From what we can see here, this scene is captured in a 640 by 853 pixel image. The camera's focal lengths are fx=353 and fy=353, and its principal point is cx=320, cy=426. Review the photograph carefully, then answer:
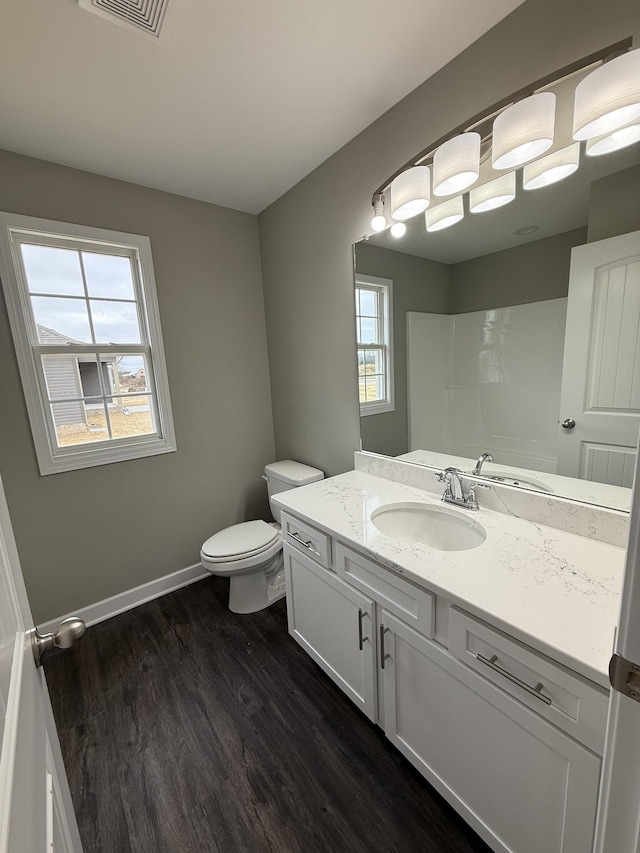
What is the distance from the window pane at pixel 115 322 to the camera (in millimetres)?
2051

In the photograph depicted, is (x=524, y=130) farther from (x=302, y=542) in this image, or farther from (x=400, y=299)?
(x=302, y=542)

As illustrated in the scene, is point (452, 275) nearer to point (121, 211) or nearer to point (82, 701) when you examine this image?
point (121, 211)

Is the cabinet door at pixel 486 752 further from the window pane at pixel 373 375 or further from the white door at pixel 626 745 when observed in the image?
the window pane at pixel 373 375

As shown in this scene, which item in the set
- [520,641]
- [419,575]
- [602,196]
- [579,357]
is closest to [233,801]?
[419,575]

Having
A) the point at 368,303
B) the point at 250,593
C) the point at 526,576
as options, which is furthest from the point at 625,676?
the point at 250,593

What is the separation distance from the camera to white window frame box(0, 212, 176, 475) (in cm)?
175

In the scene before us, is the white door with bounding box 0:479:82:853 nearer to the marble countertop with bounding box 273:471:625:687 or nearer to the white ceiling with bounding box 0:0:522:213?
the marble countertop with bounding box 273:471:625:687

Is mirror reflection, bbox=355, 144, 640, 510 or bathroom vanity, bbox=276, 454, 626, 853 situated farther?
mirror reflection, bbox=355, 144, 640, 510

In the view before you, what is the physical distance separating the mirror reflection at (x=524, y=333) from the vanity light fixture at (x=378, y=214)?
66 millimetres

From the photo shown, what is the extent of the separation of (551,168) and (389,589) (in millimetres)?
1476

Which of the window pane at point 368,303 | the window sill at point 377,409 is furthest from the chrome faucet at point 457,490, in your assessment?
the window pane at point 368,303

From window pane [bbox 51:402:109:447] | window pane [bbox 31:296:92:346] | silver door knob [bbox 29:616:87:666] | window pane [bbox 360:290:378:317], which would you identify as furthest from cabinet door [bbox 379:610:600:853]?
window pane [bbox 31:296:92:346]

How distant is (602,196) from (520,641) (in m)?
1.29

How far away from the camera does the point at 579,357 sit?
3.86ft
